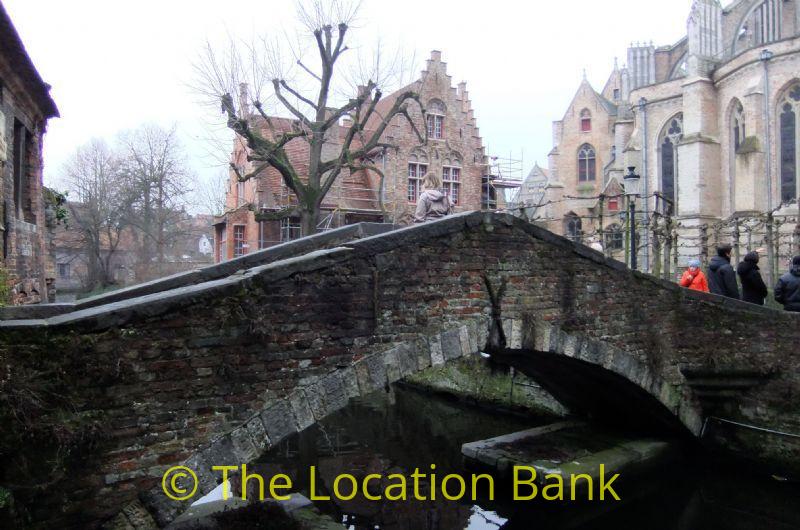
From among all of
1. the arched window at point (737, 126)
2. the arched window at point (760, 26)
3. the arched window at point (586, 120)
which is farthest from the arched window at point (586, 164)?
the arched window at point (737, 126)

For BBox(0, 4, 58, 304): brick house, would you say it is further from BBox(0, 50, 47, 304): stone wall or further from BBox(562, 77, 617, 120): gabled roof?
BBox(562, 77, 617, 120): gabled roof

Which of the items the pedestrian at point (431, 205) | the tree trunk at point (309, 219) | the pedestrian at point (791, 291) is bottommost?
the pedestrian at point (791, 291)

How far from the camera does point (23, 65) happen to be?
8789 millimetres

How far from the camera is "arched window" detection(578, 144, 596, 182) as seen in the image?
43.1 m

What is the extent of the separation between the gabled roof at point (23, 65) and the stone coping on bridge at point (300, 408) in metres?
5.60

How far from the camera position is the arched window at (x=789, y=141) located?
23859 millimetres

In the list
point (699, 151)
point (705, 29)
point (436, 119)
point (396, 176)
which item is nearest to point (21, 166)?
point (396, 176)

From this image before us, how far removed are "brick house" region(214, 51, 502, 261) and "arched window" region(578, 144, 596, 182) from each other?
1451 cm

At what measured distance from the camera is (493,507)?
27.4 feet

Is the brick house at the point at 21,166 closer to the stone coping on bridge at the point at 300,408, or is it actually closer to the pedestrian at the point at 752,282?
the stone coping on bridge at the point at 300,408

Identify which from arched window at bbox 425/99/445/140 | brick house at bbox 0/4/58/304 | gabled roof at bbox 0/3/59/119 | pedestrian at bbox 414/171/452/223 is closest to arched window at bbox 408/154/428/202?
arched window at bbox 425/99/445/140

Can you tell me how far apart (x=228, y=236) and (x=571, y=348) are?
77.1 ft

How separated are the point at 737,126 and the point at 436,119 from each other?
1264cm

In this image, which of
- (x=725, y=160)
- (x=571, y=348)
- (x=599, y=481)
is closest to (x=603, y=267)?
(x=571, y=348)
